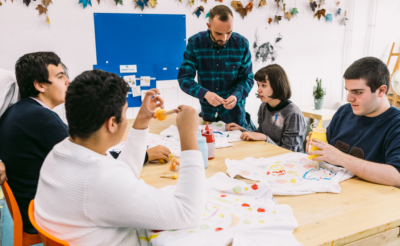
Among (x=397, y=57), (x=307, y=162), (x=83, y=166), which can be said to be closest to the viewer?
(x=83, y=166)

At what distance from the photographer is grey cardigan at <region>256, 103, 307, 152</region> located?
6.46ft

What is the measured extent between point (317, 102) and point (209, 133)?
285 cm

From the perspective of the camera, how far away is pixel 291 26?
12.9 ft

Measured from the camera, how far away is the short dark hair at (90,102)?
771mm

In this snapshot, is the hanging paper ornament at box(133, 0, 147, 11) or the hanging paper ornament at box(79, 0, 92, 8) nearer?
Result: the hanging paper ornament at box(79, 0, 92, 8)

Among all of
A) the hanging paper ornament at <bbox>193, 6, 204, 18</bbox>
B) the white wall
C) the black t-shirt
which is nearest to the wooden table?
the black t-shirt

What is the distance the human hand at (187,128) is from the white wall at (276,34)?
2.52 meters

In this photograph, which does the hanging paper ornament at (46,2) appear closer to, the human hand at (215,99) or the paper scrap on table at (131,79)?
the paper scrap on table at (131,79)

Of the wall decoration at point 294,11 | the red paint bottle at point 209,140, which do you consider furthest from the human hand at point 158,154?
the wall decoration at point 294,11

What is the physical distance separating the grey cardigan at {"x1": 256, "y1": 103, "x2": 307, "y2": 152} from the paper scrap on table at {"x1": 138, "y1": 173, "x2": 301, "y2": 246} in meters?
0.92

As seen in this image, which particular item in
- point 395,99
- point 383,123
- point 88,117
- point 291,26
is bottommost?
point 395,99

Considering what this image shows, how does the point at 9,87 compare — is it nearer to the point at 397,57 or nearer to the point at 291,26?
the point at 291,26

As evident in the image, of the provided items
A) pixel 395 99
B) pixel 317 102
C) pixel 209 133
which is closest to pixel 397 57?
pixel 395 99

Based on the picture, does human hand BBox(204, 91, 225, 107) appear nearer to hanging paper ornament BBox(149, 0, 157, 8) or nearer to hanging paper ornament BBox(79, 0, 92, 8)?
hanging paper ornament BBox(149, 0, 157, 8)
